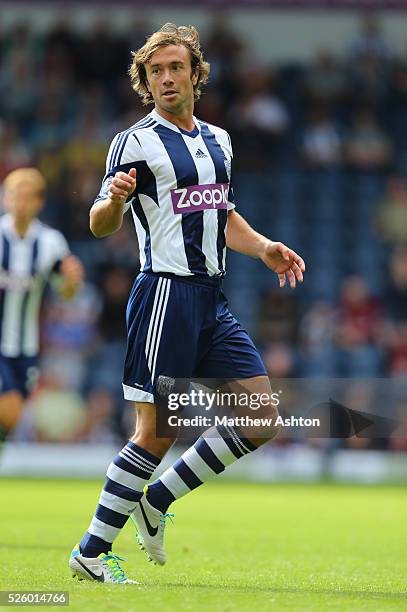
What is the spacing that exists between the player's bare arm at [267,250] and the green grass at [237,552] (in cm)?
131

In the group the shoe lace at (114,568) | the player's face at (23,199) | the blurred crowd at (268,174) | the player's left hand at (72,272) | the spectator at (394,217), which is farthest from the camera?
the spectator at (394,217)

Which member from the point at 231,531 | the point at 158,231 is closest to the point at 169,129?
the point at 158,231

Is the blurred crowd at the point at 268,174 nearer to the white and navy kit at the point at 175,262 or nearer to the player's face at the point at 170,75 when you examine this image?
the white and navy kit at the point at 175,262

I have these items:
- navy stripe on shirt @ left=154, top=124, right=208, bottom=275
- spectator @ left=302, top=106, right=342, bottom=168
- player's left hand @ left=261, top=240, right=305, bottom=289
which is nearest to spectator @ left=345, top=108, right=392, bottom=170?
spectator @ left=302, top=106, right=342, bottom=168

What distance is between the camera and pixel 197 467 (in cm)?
566

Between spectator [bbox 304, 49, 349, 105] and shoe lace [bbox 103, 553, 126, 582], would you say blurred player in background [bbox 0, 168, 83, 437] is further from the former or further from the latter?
spectator [bbox 304, 49, 349, 105]

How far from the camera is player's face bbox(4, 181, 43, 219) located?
828cm

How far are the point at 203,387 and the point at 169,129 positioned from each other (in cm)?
109

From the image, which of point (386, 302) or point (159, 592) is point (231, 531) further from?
point (386, 302)

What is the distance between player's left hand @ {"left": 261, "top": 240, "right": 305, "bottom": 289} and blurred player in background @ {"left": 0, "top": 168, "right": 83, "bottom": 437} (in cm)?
300

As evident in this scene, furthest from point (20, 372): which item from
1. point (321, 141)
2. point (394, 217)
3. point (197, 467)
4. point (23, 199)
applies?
point (321, 141)

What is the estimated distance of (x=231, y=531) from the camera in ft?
27.4

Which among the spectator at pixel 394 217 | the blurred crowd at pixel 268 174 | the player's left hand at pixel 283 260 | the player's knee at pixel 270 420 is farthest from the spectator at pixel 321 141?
the player's knee at pixel 270 420

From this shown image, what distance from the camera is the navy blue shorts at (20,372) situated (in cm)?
837
